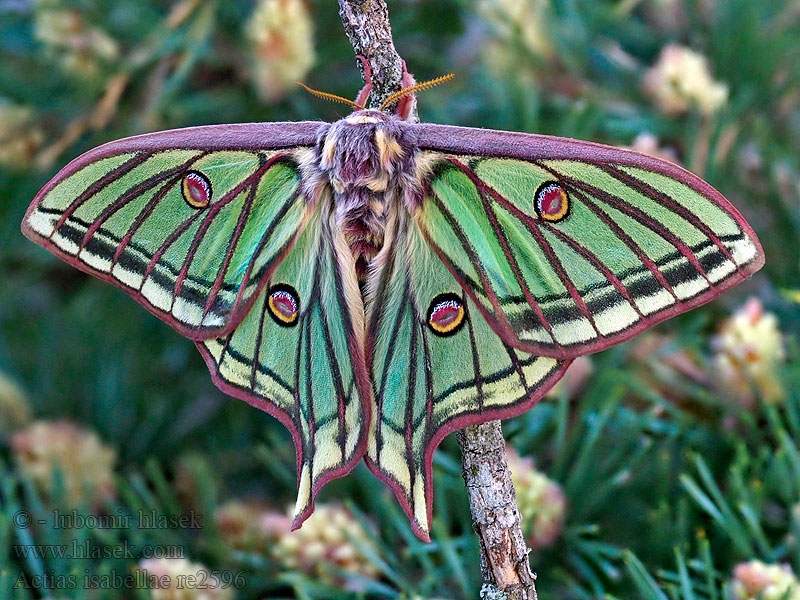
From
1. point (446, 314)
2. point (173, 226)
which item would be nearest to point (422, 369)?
point (446, 314)

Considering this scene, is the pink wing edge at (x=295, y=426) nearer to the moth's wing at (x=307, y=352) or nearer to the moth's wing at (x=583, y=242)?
the moth's wing at (x=307, y=352)

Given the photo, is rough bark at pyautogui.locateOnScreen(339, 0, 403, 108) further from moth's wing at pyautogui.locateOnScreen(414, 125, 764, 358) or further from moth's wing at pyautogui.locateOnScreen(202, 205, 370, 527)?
moth's wing at pyautogui.locateOnScreen(202, 205, 370, 527)

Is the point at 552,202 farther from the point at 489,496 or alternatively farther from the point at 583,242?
the point at 489,496

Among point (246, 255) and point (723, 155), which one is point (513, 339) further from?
point (723, 155)

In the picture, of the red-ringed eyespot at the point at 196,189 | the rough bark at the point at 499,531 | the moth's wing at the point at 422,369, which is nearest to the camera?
the rough bark at the point at 499,531

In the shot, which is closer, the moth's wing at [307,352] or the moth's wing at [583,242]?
the moth's wing at [583,242]

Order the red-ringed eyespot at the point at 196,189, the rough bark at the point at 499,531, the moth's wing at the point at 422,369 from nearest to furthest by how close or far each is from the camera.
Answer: the rough bark at the point at 499,531 → the moth's wing at the point at 422,369 → the red-ringed eyespot at the point at 196,189

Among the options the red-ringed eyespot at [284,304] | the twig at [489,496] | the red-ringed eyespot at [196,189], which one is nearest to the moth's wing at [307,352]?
the red-ringed eyespot at [284,304]

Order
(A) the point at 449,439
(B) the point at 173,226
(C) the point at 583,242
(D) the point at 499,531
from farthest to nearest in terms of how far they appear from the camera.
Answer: (A) the point at 449,439 < (B) the point at 173,226 < (C) the point at 583,242 < (D) the point at 499,531
